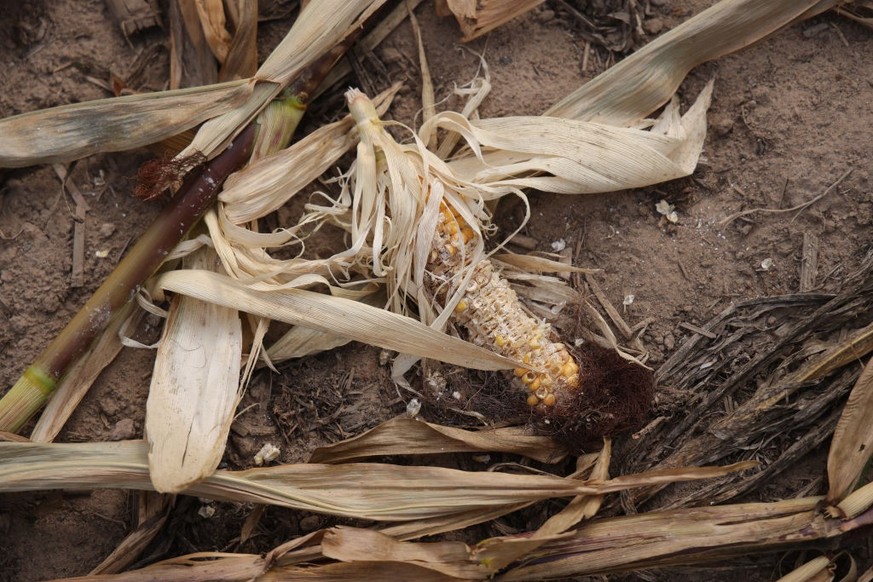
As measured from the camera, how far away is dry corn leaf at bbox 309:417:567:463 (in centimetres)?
173

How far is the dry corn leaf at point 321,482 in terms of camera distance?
5.42 ft

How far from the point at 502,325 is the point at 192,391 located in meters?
0.73

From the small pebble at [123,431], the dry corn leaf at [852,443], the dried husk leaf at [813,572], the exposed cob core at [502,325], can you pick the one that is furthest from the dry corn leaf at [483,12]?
the dried husk leaf at [813,572]

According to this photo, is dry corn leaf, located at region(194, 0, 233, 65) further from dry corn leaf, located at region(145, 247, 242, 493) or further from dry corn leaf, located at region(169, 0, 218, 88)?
dry corn leaf, located at region(145, 247, 242, 493)

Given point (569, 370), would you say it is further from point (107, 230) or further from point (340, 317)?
point (107, 230)

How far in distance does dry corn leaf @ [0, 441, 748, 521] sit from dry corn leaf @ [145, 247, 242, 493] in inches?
1.9

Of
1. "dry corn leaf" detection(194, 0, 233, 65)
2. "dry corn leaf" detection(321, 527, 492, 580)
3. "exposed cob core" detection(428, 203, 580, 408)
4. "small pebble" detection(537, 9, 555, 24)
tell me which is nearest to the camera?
"dry corn leaf" detection(321, 527, 492, 580)

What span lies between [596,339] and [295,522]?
33.8 inches

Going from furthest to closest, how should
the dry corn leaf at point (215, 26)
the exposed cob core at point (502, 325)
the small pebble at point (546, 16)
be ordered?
the small pebble at point (546, 16) → the dry corn leaf at point (215, 26) → the exposed cob core at point (502, 325)

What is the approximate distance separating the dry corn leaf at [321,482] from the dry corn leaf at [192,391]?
0.05m

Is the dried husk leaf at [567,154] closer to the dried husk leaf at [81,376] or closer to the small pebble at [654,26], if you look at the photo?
the small pebble at [654,26]

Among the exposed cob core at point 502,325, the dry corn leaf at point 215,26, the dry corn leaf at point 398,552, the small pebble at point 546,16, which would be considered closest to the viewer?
the dry corn leaf at point 398,552

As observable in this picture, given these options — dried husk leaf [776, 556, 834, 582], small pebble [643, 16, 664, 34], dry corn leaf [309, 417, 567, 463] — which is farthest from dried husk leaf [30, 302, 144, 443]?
dried husk leaf [776, 556, 834, 582]

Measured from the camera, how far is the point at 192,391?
1.74 m
